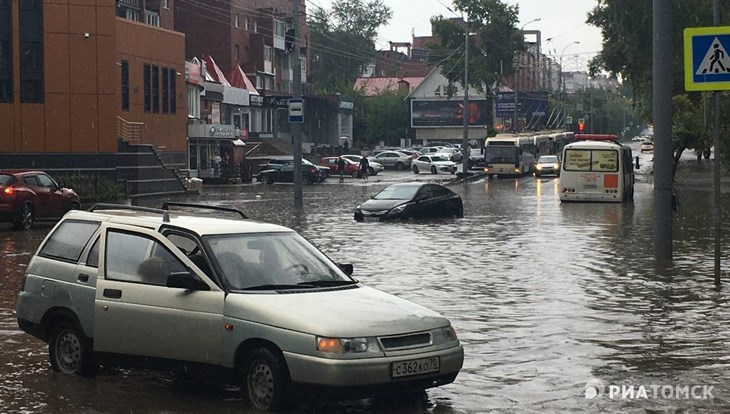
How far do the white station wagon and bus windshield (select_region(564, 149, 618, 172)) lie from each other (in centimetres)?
3667

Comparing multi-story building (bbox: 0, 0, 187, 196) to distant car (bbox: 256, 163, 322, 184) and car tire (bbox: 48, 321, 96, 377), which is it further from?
car tire (bbox: 48, 321, 96, 377)

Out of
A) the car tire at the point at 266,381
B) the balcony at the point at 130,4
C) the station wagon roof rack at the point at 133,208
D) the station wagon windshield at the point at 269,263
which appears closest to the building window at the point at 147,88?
the balcony at the point at 130,4

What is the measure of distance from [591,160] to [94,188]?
19223 millimetres

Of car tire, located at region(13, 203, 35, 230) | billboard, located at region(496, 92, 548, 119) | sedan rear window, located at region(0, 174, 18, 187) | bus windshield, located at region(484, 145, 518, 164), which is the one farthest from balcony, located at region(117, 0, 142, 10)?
billboard, located at region(496, 92, 548, 119)

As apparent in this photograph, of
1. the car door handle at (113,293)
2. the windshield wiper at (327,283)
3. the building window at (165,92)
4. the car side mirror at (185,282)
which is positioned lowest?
the car door handle at (113,293)

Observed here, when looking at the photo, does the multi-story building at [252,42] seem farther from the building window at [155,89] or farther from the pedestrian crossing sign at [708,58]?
the pedestrian crossing sign at [708,58]

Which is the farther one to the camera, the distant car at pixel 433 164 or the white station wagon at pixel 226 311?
the distant car at pixel 433 164

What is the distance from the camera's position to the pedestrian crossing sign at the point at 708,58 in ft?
52.7

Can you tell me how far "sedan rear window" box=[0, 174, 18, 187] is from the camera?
30209mm

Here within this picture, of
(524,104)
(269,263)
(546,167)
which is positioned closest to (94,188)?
(269,263)

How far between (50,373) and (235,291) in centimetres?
247

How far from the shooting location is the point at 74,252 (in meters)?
10.7

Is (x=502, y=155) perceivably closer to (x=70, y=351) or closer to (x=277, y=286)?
(x=70, y=351)

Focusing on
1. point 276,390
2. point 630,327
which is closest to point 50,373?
point 276,390
